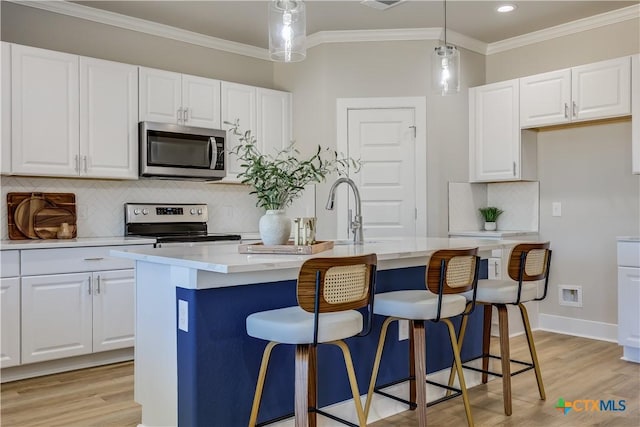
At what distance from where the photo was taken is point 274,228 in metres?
2.50

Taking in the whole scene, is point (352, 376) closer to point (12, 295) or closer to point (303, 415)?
point (303, 415)

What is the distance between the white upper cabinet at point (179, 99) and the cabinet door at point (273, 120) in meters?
0.44

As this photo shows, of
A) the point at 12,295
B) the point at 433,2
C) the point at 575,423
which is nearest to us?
the point at 575,423

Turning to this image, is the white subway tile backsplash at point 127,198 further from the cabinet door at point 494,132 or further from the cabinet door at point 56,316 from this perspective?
the cabinet door at point 494,132

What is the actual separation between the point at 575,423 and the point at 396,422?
891mm

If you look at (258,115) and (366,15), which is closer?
(366,15)

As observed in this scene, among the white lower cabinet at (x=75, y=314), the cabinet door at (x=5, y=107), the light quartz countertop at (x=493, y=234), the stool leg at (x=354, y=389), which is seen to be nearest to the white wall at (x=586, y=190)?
the light quartz countertop at (x=493, y=234)

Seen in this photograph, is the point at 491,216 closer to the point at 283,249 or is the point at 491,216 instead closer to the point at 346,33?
the point at 346,33

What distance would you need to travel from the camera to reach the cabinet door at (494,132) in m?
4.71

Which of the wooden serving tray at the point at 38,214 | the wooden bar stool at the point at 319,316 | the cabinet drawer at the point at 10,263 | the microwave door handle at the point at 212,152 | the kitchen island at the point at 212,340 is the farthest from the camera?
the microwave door handle at the point at 212,152

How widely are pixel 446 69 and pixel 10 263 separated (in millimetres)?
2946

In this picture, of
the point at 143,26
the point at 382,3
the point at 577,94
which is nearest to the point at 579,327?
the point at 577,94

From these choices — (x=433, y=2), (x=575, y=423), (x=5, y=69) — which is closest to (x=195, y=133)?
(x=5, y=69)

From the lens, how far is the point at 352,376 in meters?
2.03
